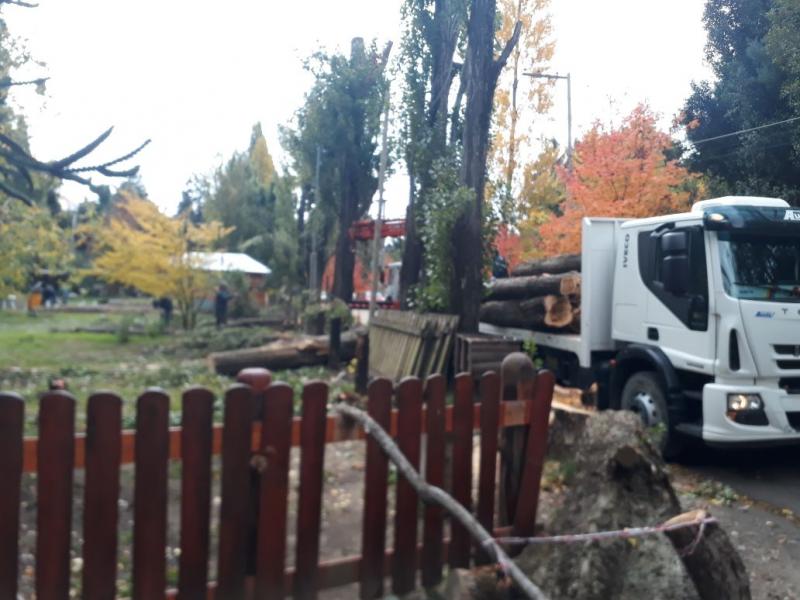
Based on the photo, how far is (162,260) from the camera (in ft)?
85.3

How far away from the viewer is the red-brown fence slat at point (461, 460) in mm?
4293

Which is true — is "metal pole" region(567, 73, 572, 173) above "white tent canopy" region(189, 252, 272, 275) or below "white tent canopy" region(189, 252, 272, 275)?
above

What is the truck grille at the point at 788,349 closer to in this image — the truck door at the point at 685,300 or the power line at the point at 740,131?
the truck door at the point at 685,300

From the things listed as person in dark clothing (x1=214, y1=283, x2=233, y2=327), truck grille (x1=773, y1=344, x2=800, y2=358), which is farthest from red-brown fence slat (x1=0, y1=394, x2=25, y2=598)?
person in dark clothing (x1=214, y1=283, x2=233, y2=327)

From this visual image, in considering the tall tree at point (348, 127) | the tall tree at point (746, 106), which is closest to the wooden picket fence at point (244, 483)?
the tall tree at point (746, 106)

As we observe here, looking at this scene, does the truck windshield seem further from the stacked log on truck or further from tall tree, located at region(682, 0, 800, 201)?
tall tree, located at region(682, 0, 800, 201)

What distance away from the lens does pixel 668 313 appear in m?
8.02

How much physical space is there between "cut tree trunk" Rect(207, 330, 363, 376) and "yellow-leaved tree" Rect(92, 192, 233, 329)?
35.7ft

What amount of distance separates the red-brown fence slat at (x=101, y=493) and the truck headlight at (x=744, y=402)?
18.6 ft

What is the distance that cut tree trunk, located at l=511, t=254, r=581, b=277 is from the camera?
432 inches

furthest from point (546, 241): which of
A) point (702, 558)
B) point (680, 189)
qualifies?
point (702, 558)

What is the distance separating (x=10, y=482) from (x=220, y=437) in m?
0.84

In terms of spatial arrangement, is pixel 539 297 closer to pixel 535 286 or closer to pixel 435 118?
pixel 535 286

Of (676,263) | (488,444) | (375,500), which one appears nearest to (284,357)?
(676,263)
